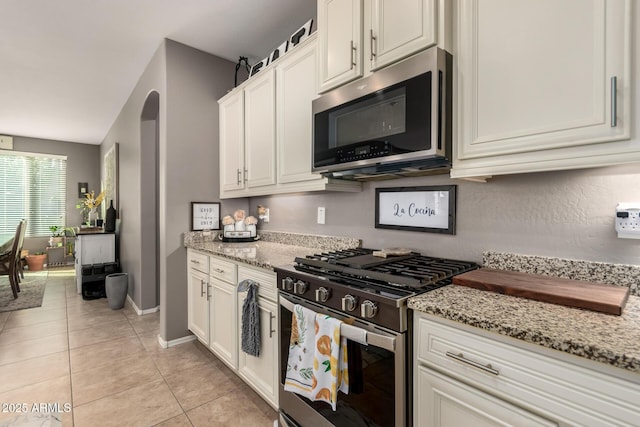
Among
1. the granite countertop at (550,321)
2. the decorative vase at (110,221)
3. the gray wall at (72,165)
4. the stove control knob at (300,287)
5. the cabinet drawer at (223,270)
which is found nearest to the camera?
the granite countertop at (550,321)

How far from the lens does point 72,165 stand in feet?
22.6

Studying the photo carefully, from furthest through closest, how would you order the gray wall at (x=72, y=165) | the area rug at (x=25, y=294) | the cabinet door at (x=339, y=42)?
1. the gray wall at (x=72, y=165)
2. the area rug at (x=25, y=294)
3. the cabinet door at (x=339, y=42)

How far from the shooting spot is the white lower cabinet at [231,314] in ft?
5.84

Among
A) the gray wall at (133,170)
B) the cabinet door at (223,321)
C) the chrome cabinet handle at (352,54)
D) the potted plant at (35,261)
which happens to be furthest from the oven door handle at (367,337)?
the potted plant at (35,261)

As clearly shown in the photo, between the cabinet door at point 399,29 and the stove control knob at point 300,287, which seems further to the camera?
the stove control knob at point 300,287

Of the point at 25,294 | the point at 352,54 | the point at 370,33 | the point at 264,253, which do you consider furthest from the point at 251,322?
the point at 25,294

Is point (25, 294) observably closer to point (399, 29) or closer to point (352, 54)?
point (352, 54)

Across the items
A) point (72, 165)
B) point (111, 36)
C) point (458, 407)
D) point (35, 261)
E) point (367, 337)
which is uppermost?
point (111, 36)

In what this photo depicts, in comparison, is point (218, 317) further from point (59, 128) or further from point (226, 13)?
point (59, 128)

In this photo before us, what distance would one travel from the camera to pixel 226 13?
93.6 inches

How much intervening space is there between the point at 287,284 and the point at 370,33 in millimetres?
1295

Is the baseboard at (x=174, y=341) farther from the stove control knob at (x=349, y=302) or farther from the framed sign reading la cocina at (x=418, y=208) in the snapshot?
the stove control knob at (x=349, y=302)

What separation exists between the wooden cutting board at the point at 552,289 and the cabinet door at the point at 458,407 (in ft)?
1.17

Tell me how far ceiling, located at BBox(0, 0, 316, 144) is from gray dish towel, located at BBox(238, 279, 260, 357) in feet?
6.66
